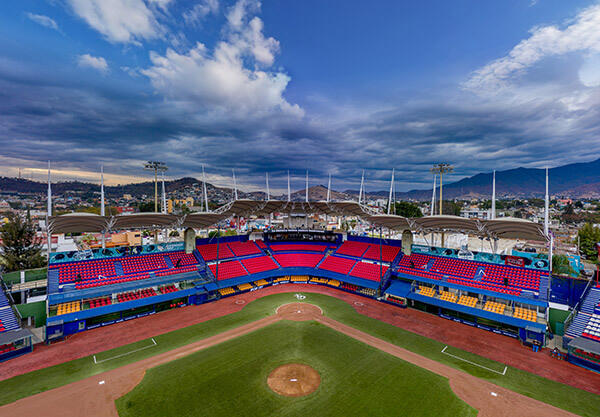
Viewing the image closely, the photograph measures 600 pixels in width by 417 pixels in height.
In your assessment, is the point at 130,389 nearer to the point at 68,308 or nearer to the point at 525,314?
the point at 68,308

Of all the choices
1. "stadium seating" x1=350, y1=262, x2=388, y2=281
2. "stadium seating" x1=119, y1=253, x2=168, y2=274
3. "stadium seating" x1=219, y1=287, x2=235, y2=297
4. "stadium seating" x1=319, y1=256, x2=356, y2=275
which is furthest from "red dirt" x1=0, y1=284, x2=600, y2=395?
"stadium seating" x1=119, y1=253, x2=168, y2=274

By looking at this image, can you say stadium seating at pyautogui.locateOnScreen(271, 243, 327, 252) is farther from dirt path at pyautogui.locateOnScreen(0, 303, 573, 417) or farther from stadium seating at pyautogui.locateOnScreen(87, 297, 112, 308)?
dirt path at pyautogui.locateOnScreen(0, 303, 573, 417)

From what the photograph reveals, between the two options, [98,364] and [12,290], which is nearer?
[98,364]

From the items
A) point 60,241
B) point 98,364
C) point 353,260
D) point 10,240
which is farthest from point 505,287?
point 60,241

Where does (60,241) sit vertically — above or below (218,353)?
above

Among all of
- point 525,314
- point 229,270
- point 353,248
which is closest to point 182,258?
point 229,270

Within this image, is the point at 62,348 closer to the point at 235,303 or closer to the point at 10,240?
the point at 235,303

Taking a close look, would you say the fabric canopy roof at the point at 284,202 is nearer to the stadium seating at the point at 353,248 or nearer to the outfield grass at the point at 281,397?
the stadium seating at the point at 353,248
